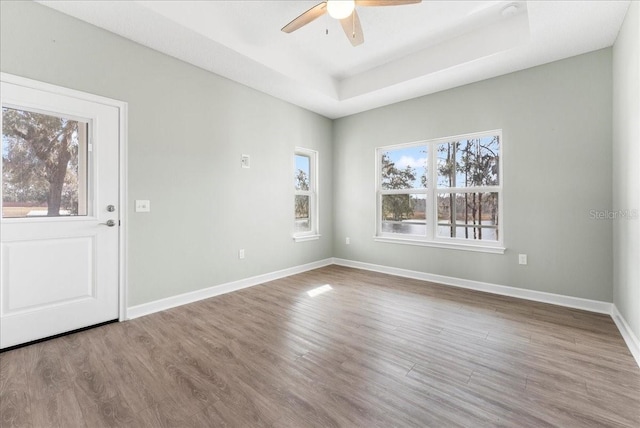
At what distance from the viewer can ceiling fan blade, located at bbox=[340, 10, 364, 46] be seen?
92.4 inches

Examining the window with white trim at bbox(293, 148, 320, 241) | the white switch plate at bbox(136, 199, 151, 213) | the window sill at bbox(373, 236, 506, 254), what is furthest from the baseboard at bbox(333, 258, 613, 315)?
the white switch plate at bbox(136, 199, 151, 213)

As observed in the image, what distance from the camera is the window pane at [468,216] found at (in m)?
3.67

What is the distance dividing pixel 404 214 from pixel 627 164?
2.52 metres

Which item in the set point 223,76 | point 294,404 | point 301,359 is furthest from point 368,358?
point 223,76

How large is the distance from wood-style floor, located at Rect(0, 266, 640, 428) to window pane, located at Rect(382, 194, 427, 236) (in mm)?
1589

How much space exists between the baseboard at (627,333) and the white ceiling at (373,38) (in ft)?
8.58

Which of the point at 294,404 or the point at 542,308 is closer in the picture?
the point at 294,404

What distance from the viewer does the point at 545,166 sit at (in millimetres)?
3221

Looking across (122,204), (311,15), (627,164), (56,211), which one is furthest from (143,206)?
(627,164)

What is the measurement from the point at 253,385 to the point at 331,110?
4.17 meters

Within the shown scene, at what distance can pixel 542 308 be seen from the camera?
3.04 meters

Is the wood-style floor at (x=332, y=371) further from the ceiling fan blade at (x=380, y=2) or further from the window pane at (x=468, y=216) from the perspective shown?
the ceiling fan blade at (x=380, y=2)

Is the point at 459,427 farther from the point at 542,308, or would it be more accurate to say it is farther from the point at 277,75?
the point at 277,75

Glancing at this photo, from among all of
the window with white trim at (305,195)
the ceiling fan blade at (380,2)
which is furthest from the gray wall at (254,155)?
the ceiling fan blade at (380,2)
